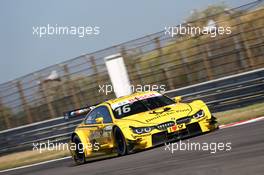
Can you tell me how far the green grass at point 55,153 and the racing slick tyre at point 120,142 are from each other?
3.49m

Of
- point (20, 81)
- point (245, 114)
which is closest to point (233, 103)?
point (245, 114)

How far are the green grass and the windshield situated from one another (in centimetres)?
243

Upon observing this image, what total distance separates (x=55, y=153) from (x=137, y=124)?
20.6 ft

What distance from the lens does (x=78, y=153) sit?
552 inches

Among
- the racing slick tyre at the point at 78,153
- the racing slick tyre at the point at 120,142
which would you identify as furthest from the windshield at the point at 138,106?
the racing slick tyre at the point at 78,153

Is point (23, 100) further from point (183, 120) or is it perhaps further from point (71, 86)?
point (183, 120)

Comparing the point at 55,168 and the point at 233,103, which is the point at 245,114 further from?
the point at 55,168

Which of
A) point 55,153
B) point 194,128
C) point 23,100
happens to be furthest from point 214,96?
point 23,100

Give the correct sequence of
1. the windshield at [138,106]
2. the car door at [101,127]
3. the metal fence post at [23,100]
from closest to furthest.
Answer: the car door at [101,127], the windshield at [138,106], the metal fence post at [23,100]

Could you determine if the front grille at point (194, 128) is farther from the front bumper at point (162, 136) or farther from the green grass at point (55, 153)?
the green grass at point (55, 153)

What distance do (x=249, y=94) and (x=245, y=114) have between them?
5.34 ft

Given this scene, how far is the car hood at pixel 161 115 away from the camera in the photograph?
1221 cm

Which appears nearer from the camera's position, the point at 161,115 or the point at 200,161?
the point at 200,161

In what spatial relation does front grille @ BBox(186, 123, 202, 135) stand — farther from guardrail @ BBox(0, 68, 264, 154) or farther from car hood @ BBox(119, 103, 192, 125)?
guardrail @ BBox(0, 68, 264, 154)
